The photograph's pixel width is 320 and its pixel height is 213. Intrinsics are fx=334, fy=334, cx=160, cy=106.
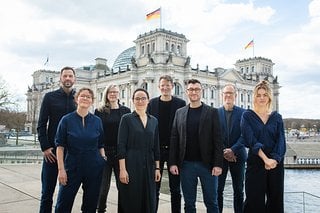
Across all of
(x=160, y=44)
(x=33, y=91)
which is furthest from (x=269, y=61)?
(x=33, y=91)

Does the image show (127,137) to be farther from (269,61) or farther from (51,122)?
(269,61)

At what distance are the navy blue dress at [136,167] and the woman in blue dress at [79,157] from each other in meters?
Result: 0.37

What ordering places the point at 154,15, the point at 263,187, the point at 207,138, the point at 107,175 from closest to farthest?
the point at 263,187 < the point at 207,138 < the point at 107,175 < the point at 154,15

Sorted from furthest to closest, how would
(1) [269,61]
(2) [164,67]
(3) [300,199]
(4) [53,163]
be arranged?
(1) [269,61] < (2) [164,67] < (3) [300,199] < (4) [53,163]

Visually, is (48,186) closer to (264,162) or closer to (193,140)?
(193,140)

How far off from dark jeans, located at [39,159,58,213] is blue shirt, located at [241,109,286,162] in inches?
117

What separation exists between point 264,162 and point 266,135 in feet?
1.26

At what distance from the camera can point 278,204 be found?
473cm

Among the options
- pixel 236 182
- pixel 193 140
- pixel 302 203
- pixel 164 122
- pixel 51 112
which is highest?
pixel 51 112

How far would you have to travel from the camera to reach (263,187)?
4734 mm

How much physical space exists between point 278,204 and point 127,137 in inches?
92.1

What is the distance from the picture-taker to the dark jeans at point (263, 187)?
4727 millimetres

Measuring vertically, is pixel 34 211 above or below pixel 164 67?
below

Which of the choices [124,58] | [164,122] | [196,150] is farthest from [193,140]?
[124,58]
